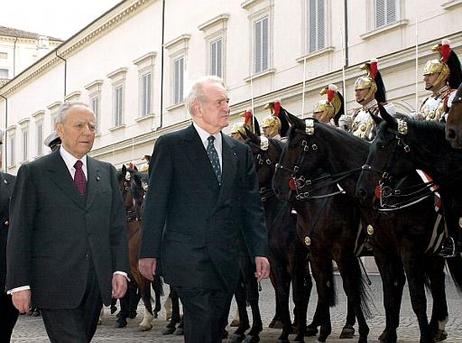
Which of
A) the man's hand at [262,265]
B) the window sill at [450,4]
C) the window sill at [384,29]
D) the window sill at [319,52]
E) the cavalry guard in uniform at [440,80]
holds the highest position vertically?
the window sill at [319,52]

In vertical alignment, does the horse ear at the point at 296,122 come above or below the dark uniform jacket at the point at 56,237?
above

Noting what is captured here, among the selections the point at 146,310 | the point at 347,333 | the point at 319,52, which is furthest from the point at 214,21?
the point at 347,333

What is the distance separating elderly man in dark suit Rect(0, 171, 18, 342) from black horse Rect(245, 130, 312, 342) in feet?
10.9

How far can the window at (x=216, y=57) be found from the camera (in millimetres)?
27641

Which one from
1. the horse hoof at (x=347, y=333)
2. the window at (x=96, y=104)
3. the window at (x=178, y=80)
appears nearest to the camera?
the horse hoof at (x=347, y=333)

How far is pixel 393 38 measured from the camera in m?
19.6

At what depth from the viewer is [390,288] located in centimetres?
769

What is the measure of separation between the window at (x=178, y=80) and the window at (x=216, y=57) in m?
2.24

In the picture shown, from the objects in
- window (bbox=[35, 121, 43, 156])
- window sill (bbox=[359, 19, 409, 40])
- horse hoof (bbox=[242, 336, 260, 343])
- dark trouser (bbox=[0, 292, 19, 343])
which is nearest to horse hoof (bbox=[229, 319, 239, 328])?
horse hoof (bbox=[242, 336, 260, 343])

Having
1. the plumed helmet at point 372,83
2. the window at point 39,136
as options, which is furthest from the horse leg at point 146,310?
the window at point 39,136

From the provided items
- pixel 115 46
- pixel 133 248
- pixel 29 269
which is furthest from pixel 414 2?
pixel 115 46

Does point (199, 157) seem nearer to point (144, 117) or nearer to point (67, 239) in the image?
point (67, 239)

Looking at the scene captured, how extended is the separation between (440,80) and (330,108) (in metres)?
2.10

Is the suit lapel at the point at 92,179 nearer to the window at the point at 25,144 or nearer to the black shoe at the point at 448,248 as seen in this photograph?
the black shoe at the point at 448,248
